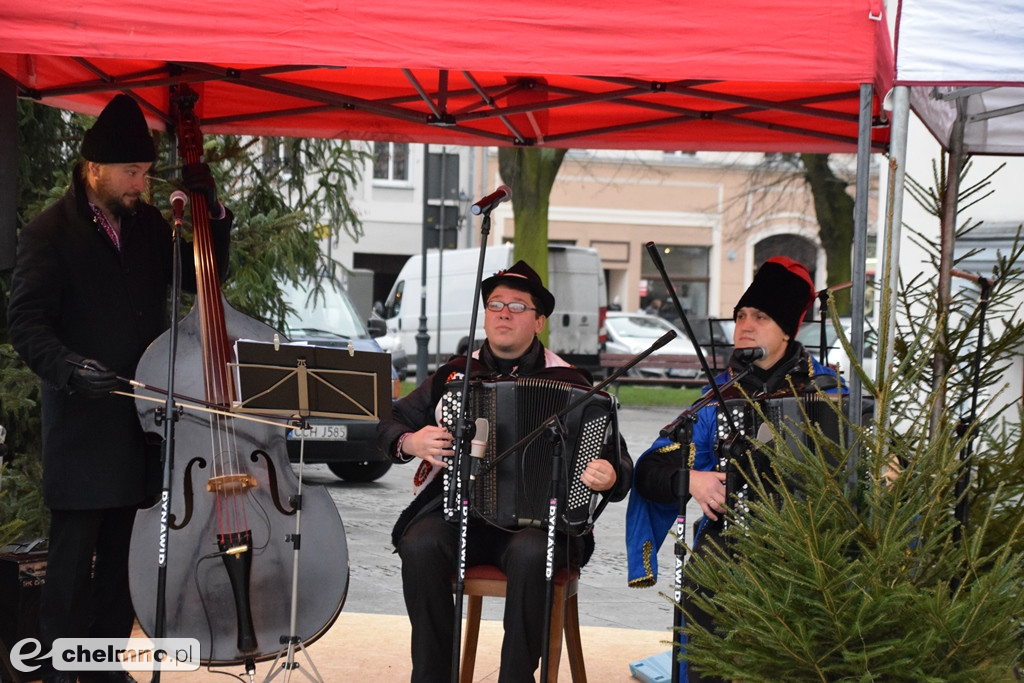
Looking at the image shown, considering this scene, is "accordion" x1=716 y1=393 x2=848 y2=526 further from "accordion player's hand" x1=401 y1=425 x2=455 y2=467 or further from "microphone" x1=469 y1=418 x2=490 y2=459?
"accordion player's hand" x1=401 y1=425 x2=455 y2=467

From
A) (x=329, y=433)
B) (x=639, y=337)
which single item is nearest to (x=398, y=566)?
(x=329, y=433)

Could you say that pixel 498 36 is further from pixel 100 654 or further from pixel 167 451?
pixel 100 654

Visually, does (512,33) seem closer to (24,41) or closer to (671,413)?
(24,41)

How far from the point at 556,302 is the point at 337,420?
10024 mm

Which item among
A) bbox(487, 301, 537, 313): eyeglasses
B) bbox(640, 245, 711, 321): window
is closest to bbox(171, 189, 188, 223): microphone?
bbox(487, 301, 537, 313): eyeglasses

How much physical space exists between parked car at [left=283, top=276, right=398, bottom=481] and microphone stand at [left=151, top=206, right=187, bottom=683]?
4.14m

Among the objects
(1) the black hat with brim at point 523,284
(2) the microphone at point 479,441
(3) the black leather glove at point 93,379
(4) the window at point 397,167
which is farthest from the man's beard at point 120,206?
(4) the window at point 397,167

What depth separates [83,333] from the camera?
153 inches

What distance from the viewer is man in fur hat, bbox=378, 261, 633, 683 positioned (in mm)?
3742

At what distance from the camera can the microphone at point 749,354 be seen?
3584 millimetres

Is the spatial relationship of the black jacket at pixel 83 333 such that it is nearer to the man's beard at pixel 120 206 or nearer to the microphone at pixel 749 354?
the man's beard at pixel 120 206

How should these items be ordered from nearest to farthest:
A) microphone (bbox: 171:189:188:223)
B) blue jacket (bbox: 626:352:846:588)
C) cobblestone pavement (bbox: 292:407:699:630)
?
microphone (bbox: 171:189:188:223) < blue jacket (bbox: 626:352:846:588) < cobblestone pavement (bbox: 292:407:699:630)

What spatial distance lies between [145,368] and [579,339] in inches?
586

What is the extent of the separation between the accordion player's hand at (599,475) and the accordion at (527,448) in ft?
0.17
